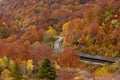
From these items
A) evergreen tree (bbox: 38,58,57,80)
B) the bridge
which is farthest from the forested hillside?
the bridge

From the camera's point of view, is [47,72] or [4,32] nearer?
[47,72]

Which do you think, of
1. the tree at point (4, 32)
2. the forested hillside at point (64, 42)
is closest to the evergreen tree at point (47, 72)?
the forested hillside at point (64, 42)

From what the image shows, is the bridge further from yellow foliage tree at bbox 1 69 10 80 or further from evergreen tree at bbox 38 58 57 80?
evergreen tree at bbox 38 58 57 80

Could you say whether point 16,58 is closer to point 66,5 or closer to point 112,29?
point 112,29

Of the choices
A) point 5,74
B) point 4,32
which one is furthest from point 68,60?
point 4,32

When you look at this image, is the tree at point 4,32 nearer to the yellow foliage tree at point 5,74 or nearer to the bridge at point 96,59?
the bridge at point 96,59

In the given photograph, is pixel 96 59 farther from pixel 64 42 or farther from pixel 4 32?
pixel 4 32

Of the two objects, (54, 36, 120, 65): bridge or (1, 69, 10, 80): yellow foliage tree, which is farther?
(54, 36, 120, 65): bridge

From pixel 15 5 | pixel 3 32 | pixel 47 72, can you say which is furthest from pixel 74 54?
pixel 15 5

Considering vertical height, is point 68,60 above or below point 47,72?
below

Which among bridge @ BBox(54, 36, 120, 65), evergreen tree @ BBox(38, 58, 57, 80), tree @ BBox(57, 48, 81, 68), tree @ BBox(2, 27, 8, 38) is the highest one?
evergreen tree @ BBox(38, 58, 57, 80)

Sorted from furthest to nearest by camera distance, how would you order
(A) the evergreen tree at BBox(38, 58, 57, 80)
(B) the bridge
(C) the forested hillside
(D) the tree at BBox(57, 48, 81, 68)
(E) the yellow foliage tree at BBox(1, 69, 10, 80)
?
1. (B) the bridge
2. (D) the tree at BBox(57, 48, 81, 68)
3. (C) the forested hillside
4. (E) the yellow foliage tree at BBox(1, 69, 10, 80)
5. (A) the evergreen tree at BBox(38, 58, 57, 80)

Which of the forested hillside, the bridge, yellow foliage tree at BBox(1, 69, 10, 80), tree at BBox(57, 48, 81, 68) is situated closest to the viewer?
yellow foliage tree at BBox(1, 69, 10, 80)

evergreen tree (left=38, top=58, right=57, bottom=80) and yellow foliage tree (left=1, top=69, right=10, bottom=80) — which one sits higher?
evergreen tree (left=38, top=58, right=57, bottom=80)
